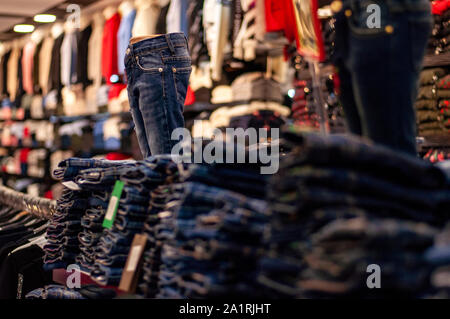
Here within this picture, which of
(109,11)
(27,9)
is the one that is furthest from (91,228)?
(27,9)

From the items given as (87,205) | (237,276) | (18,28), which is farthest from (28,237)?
(18,28)

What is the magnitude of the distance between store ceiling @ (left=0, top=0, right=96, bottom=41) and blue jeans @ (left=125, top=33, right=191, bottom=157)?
4.40 meters

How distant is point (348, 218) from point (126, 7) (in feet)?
17.3

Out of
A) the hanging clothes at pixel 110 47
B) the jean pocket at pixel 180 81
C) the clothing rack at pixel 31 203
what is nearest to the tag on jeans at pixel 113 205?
the jean pocket at pixel 180 81

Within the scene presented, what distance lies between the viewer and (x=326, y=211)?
0.83m

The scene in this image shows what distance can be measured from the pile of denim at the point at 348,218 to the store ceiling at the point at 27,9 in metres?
5.69

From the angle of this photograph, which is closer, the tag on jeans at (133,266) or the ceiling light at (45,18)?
the tag on jeans at (133,266)

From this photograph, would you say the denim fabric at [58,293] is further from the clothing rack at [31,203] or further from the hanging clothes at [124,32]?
the hanging clothes at [124,32]

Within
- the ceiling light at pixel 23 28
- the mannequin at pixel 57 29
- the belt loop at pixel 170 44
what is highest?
the ceiling light at pixel 23 28

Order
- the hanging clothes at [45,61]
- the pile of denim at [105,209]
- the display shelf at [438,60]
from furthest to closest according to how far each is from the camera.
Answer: the hanging clothes at [45,61] < the display shelf at [438,60] < the pile of denim at [105,209]

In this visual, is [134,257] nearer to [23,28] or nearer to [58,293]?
[58,293]

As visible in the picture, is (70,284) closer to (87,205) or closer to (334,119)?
(87,205)

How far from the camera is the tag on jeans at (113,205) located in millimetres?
1481

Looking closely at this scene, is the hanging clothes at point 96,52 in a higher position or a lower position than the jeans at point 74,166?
higher
